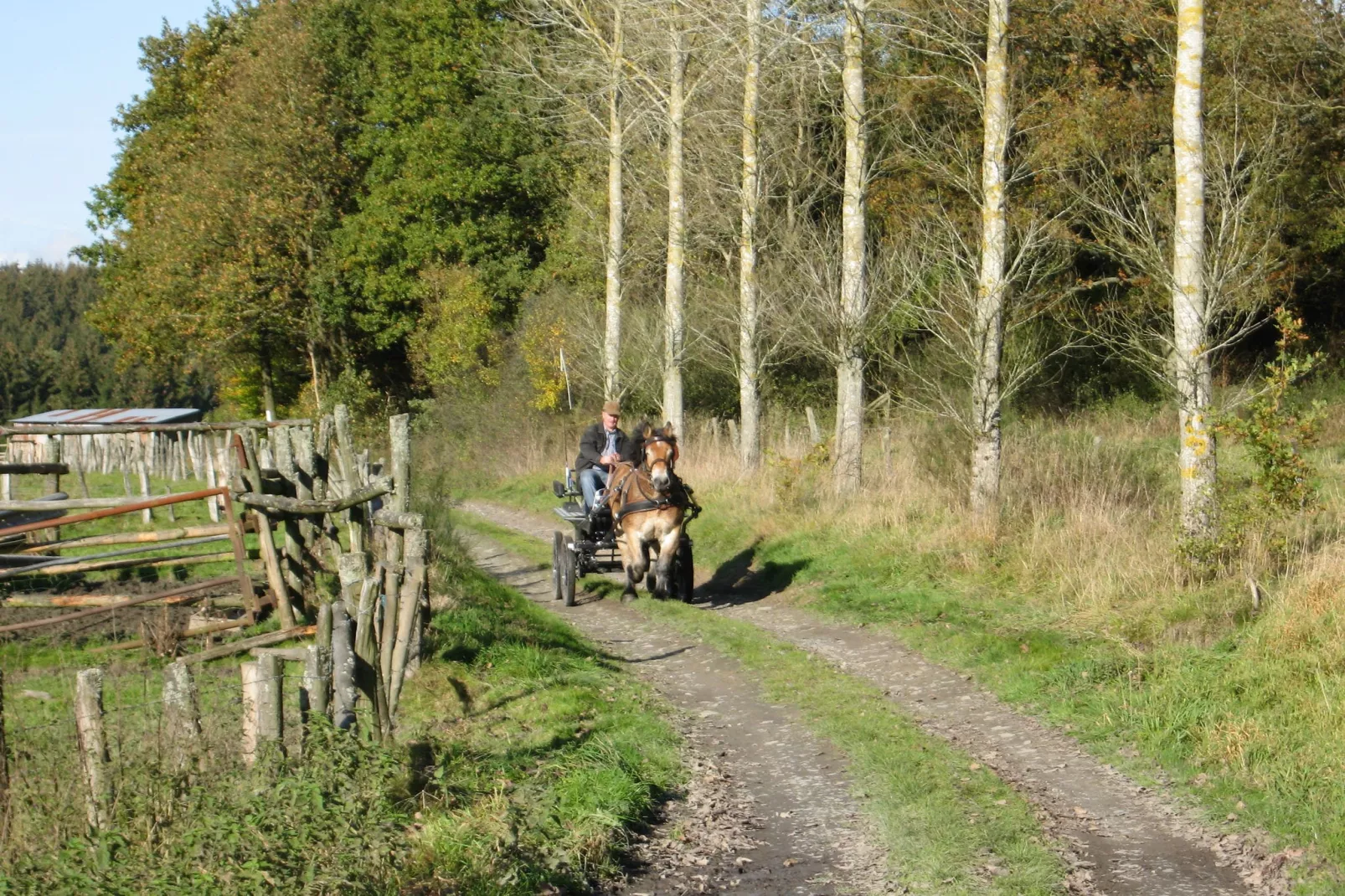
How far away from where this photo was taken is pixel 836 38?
21391 mm

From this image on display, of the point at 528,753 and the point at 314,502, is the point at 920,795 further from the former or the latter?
the point at 314,502

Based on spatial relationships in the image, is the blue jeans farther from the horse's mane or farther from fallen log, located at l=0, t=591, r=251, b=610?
fallen log, located at l=0, t=591, r=251, b=610

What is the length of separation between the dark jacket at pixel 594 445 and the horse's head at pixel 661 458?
1.48 meters

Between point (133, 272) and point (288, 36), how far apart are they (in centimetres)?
1130

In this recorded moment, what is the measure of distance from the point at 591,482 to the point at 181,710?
1018cm

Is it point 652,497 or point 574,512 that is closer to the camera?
point 652,497

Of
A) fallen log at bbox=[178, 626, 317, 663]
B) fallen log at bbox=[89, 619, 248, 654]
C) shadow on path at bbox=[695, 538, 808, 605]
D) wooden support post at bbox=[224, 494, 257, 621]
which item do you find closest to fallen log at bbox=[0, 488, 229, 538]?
wooden support post at bbox=[224, 494, 257, 621]

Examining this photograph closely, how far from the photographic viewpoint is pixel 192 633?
38.8ft

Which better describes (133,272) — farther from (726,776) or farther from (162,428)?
(726,776)

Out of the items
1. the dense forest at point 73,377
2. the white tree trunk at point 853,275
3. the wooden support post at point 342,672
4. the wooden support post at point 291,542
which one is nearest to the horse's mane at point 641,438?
the white tree trunk at point 853,275

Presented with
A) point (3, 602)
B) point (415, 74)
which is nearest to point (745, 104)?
point (3, 602)

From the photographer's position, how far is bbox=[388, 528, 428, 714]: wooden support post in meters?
9.06

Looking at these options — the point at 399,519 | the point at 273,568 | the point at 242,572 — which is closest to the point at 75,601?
the point at 242,572

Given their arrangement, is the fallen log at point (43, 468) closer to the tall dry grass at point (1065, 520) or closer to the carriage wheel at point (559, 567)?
the carriage wheel at point (559, 567)
